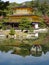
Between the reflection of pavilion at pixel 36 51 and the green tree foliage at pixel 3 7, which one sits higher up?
the green tree foliage at pixel 3 7

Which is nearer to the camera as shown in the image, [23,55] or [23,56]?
[23,56]

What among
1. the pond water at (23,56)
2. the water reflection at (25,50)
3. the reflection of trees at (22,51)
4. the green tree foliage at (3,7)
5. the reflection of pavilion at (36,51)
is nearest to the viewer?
the pond water at (23,56)

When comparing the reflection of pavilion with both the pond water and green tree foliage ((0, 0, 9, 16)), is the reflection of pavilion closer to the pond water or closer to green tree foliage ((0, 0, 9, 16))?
the pond water

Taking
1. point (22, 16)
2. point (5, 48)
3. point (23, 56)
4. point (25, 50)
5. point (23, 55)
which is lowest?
point (22, 16)

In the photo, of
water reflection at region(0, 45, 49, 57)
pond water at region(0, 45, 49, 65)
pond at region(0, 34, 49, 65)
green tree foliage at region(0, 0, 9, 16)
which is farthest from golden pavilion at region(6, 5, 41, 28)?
pond water at region(0, 45, 49, 65)

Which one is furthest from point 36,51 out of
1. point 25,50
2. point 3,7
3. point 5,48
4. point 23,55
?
point 3,7

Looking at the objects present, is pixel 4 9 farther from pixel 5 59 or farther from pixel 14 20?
pixel 14 20

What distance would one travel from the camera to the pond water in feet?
40.1

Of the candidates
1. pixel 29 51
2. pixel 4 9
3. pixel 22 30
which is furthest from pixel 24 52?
pixel 22 30

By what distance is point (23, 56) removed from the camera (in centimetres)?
1385

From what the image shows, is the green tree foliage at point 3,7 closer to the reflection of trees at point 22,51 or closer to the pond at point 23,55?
the pond at point 23,55

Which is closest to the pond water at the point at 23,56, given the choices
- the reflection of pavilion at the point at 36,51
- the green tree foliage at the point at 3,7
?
the reflection of pavilion at the point at 36,51

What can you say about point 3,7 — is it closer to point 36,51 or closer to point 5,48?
point 5,48

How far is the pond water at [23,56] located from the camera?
12211 mm
